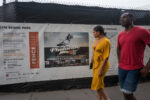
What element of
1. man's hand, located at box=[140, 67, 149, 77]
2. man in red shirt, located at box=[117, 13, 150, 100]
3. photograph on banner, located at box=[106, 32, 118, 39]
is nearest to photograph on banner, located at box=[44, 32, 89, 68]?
photograph on banner, located at box=[106, 32, 118, 39]

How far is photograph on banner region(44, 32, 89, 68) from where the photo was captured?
4348mm

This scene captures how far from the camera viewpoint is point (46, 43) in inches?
170

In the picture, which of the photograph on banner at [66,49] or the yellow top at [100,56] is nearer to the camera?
the yellow top at [100,56]

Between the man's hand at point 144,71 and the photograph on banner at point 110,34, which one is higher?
the photograph on banner at point 110,34

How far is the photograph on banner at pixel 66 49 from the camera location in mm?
4348

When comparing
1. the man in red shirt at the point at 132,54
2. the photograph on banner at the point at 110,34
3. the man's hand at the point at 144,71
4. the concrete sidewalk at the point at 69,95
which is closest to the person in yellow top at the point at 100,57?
the man in red shirt at the point at 132,54

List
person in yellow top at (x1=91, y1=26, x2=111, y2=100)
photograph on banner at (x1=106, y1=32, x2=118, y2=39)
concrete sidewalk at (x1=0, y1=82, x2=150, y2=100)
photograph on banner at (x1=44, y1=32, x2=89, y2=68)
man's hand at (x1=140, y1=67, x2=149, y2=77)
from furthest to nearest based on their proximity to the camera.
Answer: photograph on banner at (x1=106, y1=32, x2=118, y2=39) → photograph on banner at (x1=44, y1=32, x2=89, y2=68) → concrete sidewalk at (x1=0, y1=82, x2=150, y2=100) → person in yellow top at (x1=91, y1=26, x2=111, y2=100) → man's hand at (x1=140, y1=67, x2=149, y2=77)

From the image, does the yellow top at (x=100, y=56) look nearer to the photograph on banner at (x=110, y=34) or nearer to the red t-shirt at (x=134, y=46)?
the red t-shirt at (x=134, y=46)

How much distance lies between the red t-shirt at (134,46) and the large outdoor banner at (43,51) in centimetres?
202

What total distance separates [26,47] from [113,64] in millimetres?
2673

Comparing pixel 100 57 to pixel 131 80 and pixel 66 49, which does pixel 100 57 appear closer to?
pixel 131 80

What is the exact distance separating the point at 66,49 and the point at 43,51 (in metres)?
0.64

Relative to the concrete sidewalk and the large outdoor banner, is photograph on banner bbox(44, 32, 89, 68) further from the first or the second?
the concrete sidewalk

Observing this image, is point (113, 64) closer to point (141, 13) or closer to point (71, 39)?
point (71, 39)
